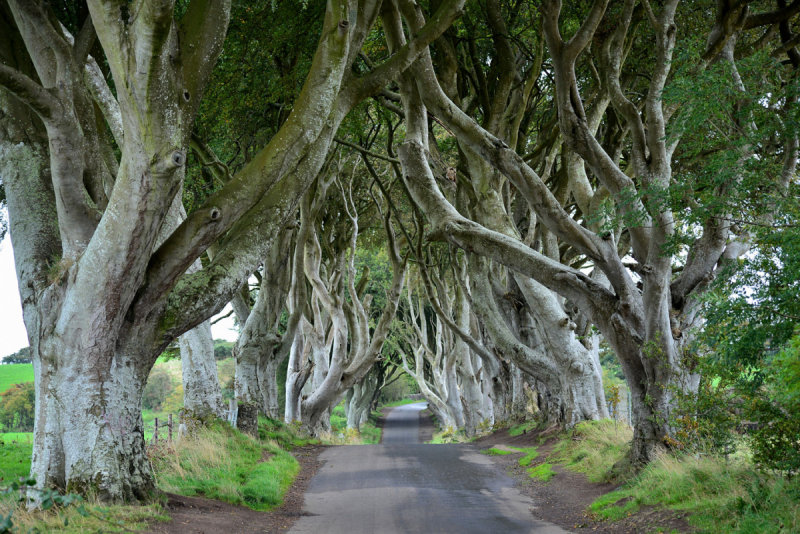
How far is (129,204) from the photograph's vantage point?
6508 millimetres

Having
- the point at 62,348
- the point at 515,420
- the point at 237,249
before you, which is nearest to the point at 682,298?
the point at 237,249

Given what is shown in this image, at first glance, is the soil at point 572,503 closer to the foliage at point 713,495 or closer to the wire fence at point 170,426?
the foliage at point 713,495

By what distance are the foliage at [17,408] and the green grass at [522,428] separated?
25882 millimetres

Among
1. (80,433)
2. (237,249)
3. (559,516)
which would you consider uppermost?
(237,249)

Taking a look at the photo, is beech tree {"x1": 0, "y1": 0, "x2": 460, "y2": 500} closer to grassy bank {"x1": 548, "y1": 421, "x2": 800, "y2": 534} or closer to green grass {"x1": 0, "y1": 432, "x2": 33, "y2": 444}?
grassy bank {"x1": 548, "y1": 421, "x2": 800, "y2": 534}

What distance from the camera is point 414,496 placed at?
10.0 meters

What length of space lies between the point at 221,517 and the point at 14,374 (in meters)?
44.4

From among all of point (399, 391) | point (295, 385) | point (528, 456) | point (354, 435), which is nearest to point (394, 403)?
point (399, 391)

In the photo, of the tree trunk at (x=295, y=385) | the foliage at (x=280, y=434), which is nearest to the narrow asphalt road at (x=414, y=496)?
the foliage at (x=280, y=434)

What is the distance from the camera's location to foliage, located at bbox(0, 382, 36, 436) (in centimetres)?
3209

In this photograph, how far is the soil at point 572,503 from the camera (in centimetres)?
713

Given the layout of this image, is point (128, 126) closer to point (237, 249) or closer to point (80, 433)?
point (237, 249)

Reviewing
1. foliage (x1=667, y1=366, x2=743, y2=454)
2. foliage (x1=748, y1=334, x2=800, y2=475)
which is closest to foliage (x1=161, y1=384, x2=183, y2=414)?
foliage (x1=667, y1=366, x2=743, y2=454)

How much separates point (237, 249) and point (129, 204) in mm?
1716
